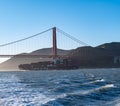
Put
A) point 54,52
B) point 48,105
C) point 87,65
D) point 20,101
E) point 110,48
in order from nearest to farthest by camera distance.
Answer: point 48,105 → point 20,101 → point 54,52 → point 87,65 → point 110,48

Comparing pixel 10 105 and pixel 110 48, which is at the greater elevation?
pixel 110 48

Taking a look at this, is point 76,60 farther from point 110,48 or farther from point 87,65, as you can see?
point 110,48

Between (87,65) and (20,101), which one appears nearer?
(20,101)

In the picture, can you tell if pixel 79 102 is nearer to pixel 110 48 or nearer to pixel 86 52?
pixel 86 52

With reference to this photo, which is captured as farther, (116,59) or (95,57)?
(116,59)

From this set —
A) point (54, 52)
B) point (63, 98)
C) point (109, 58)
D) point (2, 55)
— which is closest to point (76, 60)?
point (109, 58)

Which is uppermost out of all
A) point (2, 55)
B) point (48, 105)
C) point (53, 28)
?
point (53, 28)

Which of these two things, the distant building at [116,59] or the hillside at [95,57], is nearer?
the hillside at [95,57]

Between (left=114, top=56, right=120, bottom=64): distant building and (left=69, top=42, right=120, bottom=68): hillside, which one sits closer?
(left=69, top=42, right=120, bottom=68): hillside

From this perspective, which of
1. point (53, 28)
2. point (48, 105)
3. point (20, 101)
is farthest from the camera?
point (53, 28)
